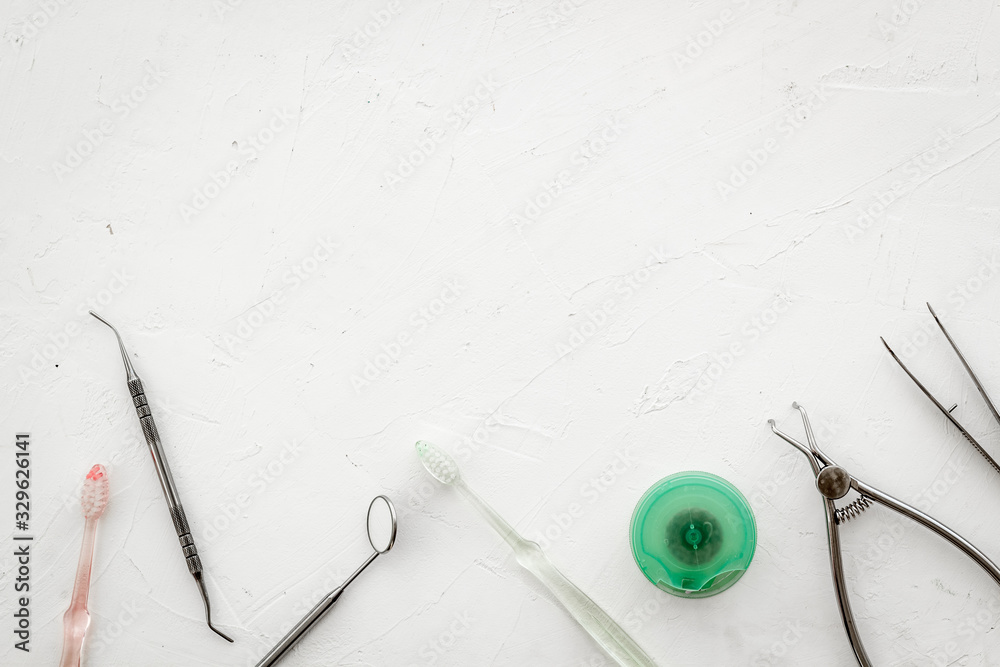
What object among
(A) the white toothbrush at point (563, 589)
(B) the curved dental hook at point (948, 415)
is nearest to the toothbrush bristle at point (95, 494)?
(A) the white toothbrush at point (563, 589)

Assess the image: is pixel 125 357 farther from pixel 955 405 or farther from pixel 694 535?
pixel 955 405

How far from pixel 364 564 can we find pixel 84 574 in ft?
1.49

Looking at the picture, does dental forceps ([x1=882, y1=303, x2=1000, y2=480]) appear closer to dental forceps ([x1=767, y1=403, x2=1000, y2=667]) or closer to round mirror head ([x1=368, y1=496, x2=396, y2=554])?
dental forceps ([x1=767, y1=403, x2=1000, y2=667])

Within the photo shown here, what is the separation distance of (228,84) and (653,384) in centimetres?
86

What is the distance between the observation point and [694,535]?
Result: 95 cm

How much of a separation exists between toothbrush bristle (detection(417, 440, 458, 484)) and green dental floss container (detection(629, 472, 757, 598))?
11.5 inches

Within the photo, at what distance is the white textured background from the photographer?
101 centimetres

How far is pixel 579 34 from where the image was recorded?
104 cm

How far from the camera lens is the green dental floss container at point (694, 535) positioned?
95 cm

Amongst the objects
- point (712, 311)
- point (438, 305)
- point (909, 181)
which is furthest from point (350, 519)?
point (909, 181)

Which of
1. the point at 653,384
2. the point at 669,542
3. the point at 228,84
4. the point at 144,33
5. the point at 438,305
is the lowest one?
the point at 669,542

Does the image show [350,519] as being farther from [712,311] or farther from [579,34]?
[579,34]

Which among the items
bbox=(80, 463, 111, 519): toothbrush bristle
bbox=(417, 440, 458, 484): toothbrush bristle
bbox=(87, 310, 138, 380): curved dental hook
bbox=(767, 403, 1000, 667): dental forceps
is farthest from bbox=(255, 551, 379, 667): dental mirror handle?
bbox=(767, 403, 1000, 667): dental forceps

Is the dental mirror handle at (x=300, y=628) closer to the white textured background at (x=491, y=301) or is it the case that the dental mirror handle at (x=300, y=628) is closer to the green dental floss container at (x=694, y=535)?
the white textured background at (x=491, y=301)
